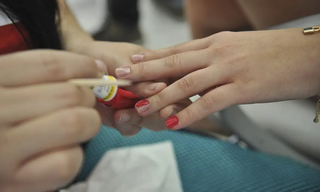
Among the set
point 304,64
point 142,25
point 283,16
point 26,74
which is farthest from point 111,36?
point 26,74

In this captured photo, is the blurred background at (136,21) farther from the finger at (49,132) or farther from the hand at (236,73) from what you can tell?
the finger at (49,132)

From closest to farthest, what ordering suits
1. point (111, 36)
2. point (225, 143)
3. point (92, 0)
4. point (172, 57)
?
point (172, 57) < point (225, 143) < point (111, 36) < point (92, 0)

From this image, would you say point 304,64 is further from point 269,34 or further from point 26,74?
point 26,74

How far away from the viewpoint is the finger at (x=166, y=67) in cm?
60

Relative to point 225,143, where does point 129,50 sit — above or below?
above

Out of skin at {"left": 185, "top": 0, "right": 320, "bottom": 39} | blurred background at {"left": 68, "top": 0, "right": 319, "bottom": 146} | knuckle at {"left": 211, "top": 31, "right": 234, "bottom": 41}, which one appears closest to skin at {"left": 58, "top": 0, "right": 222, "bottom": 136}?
knuckle at {"left": 211, "top": 31, "right": 234, "bottom": 41}

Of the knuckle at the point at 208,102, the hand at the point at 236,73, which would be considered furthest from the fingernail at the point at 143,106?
the knuckle at the point at 208,102

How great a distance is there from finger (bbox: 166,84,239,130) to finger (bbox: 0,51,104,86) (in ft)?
0.77

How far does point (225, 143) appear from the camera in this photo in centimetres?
83

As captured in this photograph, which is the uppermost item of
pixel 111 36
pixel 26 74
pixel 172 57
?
pixel 26 74

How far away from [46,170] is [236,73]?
39cm

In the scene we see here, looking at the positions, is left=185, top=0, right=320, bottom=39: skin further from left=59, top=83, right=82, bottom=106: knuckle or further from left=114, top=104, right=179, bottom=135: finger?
left=59, top=83, right=82, bottom=106: knuckle

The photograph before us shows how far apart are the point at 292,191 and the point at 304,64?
0.30 metres

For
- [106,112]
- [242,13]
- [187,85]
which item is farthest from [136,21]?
[187,85]
